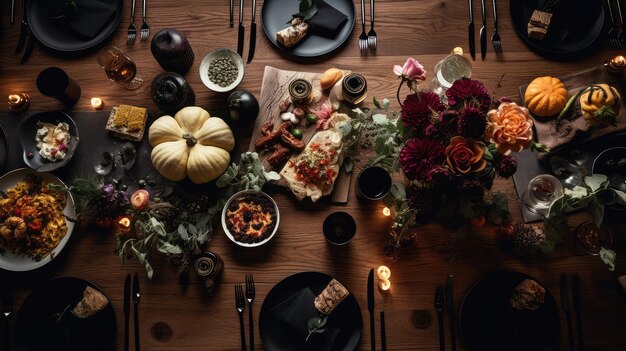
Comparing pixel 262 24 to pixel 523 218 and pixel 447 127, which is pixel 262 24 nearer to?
pixel 447 127

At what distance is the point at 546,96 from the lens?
1.76 meters

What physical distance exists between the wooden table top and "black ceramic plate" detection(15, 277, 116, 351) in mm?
56

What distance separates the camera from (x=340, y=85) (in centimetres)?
186

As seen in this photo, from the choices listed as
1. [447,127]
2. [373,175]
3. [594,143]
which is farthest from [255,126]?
[594,143]

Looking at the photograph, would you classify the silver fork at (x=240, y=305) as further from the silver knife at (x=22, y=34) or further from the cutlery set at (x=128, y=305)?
the silver knife at (x=22, y=34)

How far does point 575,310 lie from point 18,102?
94.5 inches

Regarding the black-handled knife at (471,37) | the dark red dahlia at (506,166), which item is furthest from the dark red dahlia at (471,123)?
the black-handled knife at (471,37)

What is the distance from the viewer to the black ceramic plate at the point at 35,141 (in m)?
1.83

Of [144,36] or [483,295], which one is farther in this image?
[144,36]

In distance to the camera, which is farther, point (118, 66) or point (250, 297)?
point (118, 66)

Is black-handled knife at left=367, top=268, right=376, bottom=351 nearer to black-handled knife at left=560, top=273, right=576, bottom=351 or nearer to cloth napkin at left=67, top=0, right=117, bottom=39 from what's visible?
black-handled knife at left=560, top=273, right=576, bottom=351

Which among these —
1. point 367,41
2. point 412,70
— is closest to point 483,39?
point 367,41

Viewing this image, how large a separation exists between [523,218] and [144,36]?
1.77 m

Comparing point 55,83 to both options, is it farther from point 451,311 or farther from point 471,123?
point 451,311
